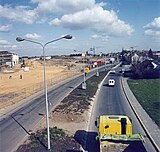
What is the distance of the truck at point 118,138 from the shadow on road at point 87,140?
1.70 meters

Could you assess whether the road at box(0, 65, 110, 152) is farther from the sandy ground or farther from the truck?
the truck

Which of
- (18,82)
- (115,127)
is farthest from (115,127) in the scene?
(18,82)

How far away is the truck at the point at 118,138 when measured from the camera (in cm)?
1406

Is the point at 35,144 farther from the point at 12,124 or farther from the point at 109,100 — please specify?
the point at 109,100

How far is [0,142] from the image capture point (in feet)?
61.3

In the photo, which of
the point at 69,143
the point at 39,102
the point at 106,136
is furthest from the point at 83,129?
the point at 39,102

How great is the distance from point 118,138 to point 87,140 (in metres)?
4.32

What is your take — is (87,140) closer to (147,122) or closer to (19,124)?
(147,122)

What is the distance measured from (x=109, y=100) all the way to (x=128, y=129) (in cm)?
1756

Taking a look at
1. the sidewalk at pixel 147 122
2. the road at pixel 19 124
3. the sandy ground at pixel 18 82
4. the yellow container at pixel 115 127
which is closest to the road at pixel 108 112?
the sidewalk at pixel 147 122

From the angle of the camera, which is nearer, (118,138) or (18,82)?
(118,138)

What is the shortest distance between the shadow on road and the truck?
170 cm

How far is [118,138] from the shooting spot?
14.4 m

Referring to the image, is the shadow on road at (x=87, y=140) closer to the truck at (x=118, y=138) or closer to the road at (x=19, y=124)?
the truck at (x=118, y=138)
